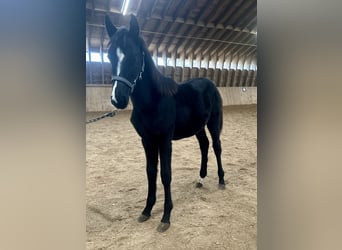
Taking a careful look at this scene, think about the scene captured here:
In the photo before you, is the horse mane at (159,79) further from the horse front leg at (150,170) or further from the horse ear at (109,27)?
the horse front leg at (150,170)

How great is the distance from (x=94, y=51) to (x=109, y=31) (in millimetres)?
83

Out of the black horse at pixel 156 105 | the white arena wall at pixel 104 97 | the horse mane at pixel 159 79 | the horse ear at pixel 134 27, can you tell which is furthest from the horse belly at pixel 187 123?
the horse ear at pixel 134 27

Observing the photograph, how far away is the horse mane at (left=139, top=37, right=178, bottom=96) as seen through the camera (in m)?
0.89

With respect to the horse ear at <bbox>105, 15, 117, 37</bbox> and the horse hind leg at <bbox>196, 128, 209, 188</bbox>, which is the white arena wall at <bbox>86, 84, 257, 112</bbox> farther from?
the horse hind leg at <bbox>196, 128, 209, 188</bbox>

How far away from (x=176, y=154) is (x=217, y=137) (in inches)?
7.9

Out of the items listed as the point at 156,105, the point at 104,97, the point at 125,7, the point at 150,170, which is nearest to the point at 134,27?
the point at 125,7

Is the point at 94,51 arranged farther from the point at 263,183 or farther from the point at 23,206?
the point at 263,183

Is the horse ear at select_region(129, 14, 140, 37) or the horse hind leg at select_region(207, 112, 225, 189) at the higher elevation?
the horse ear at select_region(129, 14, 140, 37)

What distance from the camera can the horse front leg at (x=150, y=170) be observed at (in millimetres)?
893

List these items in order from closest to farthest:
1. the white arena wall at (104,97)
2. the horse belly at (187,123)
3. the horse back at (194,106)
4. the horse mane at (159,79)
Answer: the white arena wall at (104,97) < the horse mane at (159,79) < the horse back at (194,106) < the horse belly at (187,123)

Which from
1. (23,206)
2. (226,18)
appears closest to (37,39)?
(23,206)

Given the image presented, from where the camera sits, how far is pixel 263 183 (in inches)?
29.4

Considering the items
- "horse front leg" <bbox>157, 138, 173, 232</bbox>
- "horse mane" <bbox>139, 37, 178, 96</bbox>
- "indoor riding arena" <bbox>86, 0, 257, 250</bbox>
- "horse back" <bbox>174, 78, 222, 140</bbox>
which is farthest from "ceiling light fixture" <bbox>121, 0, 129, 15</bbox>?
"horse front leg" <bbox>157, 138, 173, 232</bbox>

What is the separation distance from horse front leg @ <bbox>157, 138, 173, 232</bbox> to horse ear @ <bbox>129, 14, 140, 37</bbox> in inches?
18.0
